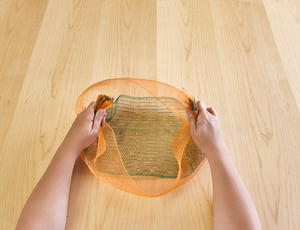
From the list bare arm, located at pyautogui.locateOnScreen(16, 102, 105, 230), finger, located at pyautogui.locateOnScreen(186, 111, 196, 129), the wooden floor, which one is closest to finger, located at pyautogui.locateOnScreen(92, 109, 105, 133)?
bare arm, located at pyautogui.locateOnScreen(16, 102, 105, 230)

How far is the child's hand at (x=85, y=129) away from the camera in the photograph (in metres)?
0.72

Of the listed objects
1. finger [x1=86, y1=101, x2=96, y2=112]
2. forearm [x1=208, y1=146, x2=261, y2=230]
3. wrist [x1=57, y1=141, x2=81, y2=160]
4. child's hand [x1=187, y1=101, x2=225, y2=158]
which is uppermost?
finger [x1=86, y1=101, x2=96, y2=112]

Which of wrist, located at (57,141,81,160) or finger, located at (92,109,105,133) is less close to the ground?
finger, located at (92,109,105,133)

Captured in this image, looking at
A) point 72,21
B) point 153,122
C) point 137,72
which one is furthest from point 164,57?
point 72,21

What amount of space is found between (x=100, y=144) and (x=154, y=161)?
153mm

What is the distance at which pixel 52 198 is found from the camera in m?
0.63

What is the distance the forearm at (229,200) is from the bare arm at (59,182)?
330 mm

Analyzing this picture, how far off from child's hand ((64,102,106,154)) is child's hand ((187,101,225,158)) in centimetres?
25

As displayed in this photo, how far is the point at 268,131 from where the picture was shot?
0.83 meters

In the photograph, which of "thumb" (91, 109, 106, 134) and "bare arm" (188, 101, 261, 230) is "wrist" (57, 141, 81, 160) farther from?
"bare arm" (188, 101, 261, 230)

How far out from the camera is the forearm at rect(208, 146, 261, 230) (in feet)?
1.97

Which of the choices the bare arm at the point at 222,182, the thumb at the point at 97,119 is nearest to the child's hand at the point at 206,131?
the bare arm at the point at 222,182

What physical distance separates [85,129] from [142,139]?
0.16 m

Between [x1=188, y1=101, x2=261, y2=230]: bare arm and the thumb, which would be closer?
[x1=188, y1=101, x2=261, y2=230]: bare arm
